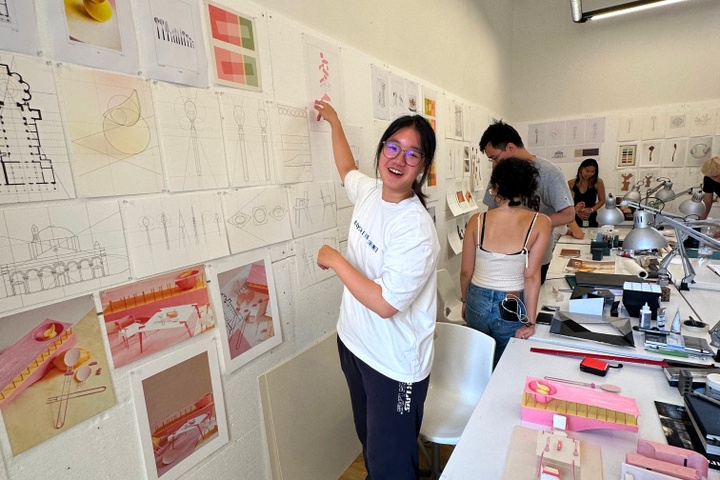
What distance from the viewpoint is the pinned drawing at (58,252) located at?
788 millimetres

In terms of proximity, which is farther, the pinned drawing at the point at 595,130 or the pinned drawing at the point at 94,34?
the pinned drawing at the point at 595,130

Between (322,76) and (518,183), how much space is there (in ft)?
3.22

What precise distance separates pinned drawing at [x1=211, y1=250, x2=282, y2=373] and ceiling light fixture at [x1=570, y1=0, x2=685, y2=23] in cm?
430

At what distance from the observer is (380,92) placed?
205 cm

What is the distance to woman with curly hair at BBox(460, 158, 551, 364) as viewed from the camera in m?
1.65

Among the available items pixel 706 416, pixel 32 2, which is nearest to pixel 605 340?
pixel 706 416

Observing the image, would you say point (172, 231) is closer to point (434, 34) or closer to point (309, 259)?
point (309, 259)

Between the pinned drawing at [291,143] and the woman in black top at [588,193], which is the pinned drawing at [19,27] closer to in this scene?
the pinned drawing at [291,143]

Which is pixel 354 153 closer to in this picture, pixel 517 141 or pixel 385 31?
pixel 385 31

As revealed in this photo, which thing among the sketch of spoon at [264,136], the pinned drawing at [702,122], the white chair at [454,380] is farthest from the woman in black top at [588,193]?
the sketch of spoon at [264,136]

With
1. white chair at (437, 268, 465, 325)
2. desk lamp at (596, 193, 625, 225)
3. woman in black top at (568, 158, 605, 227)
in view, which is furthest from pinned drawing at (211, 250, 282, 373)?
woman in black top at (568, 158, 605, 227)

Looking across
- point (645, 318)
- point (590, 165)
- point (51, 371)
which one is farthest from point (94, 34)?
point (590, 165)

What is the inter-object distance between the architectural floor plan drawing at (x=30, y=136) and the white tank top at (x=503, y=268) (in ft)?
4.99

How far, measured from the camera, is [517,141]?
7.41ft
